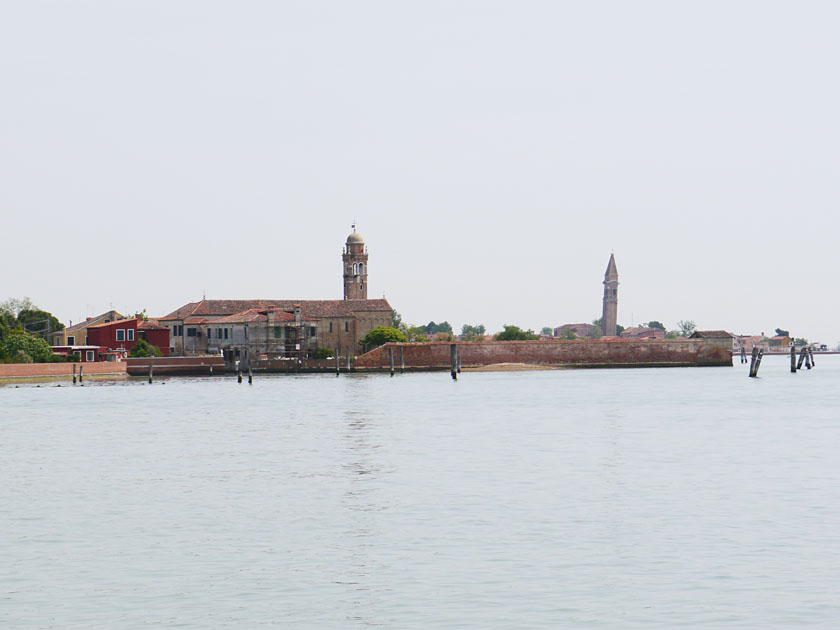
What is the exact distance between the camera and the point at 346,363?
332ft

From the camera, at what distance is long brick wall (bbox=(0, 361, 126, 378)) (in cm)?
7725

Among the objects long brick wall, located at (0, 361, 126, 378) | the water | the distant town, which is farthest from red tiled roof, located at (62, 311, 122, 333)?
the water

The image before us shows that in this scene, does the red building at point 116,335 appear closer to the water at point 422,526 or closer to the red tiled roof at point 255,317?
the red tiled roof at point 255,317

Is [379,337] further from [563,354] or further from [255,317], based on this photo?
[563,354]

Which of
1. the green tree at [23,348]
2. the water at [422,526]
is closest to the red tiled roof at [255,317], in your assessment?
the green tree at [23,348]

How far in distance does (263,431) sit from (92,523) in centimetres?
1868

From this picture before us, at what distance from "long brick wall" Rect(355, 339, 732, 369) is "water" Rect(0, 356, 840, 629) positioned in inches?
2500

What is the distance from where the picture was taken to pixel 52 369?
274 ft

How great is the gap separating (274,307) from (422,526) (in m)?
90.2

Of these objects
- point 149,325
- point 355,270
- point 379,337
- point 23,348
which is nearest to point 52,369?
point 23,348

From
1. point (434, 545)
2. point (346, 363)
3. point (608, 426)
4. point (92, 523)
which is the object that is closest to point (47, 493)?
point (92, 523)

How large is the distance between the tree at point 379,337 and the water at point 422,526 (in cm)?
6935

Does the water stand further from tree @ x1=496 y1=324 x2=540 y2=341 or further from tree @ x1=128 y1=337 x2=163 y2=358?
tree @ x1=496 y1=324 x2=540 y2=341

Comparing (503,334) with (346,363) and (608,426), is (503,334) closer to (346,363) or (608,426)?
(346,363)
